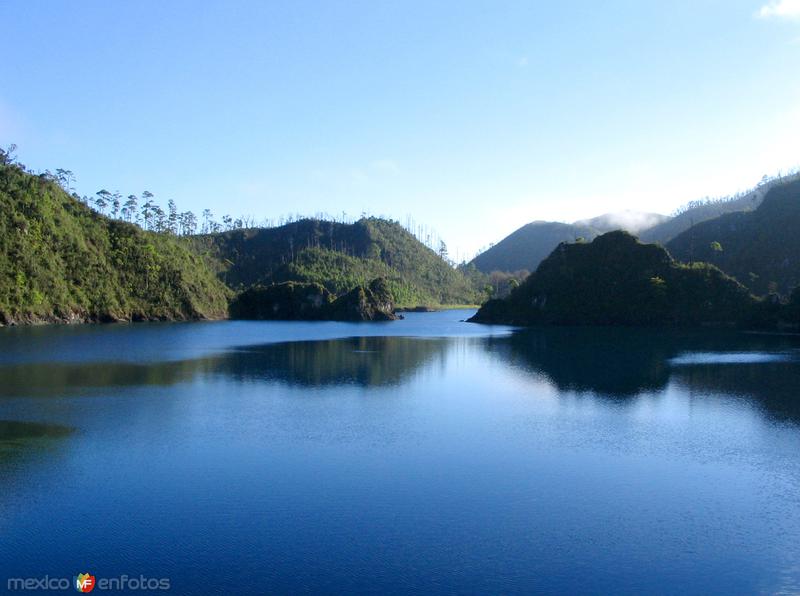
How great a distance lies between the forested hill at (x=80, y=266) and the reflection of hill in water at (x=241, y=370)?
226 ft

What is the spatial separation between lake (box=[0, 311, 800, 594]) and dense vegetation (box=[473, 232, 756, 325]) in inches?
3600

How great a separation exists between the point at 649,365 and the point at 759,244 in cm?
12321

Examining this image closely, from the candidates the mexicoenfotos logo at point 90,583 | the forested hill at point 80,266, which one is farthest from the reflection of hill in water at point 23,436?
the forested hill at point 80,266

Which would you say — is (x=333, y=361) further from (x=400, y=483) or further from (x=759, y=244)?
(x=759, y=244)

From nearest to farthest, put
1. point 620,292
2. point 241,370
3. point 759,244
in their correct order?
point 241,370 < point 620,292 < point 759,244

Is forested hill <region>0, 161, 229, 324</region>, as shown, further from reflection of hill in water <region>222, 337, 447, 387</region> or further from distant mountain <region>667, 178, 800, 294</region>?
distant mountain <region>667, 178, 800, 294</region>

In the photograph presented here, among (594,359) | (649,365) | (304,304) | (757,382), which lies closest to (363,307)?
(304,304)

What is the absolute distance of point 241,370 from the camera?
57.1 metres

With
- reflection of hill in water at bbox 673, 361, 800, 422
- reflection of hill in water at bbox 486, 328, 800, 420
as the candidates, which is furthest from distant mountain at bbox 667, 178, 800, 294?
reflection of hill in water at bbox 673, 361, 800, 422

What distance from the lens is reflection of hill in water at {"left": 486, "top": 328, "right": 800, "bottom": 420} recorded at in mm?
48750

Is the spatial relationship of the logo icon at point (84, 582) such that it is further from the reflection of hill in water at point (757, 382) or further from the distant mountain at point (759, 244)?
the distant mountain at point (759, 244)

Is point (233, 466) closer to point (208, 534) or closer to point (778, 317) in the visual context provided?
point (208, 534)

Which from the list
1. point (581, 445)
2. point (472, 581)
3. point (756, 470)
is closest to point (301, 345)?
point (581, 445)

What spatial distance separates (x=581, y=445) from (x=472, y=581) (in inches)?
651
